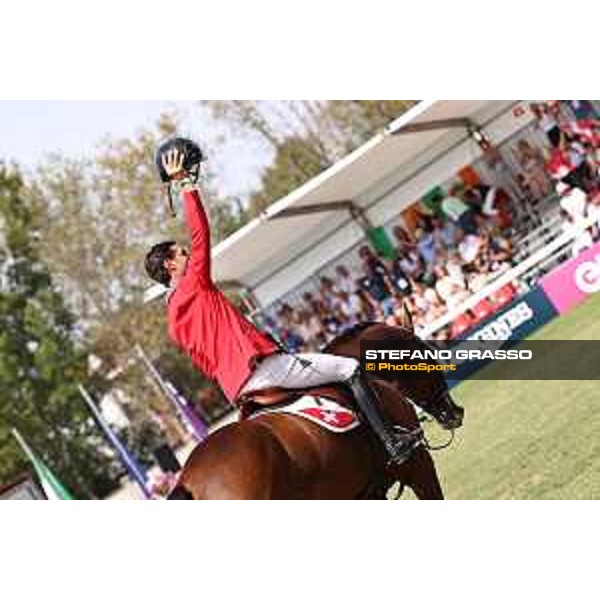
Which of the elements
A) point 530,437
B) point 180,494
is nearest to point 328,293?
point 530,437

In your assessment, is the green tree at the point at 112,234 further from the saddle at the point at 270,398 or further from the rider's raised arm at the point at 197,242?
the saddle at the point at 270,398

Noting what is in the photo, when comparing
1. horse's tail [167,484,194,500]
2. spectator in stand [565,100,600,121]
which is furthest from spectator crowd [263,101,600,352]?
horse's tail [167,484,194,500]

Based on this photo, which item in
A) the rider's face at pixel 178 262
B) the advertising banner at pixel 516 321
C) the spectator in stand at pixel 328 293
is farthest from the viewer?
the spectator in stand at pixel 328 293

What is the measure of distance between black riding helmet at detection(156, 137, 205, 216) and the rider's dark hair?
0.91 feet

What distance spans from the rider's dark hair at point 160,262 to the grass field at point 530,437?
166 centimetres

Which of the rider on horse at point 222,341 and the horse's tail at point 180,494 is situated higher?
the rider on horse at point 222,341

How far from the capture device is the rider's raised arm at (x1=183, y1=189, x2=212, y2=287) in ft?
23.8

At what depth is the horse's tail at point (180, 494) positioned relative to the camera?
6.85 meters

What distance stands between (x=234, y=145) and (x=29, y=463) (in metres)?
2.16

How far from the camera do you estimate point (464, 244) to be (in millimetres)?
9359

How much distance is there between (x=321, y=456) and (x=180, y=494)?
2.37 feet

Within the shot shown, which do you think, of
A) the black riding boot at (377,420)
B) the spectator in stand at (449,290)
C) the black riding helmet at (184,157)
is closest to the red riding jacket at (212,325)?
the black riding helmet at (184,157)

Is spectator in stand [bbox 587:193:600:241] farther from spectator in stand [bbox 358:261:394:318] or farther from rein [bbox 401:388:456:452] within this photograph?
rein [bbox 401:388:456:452]
